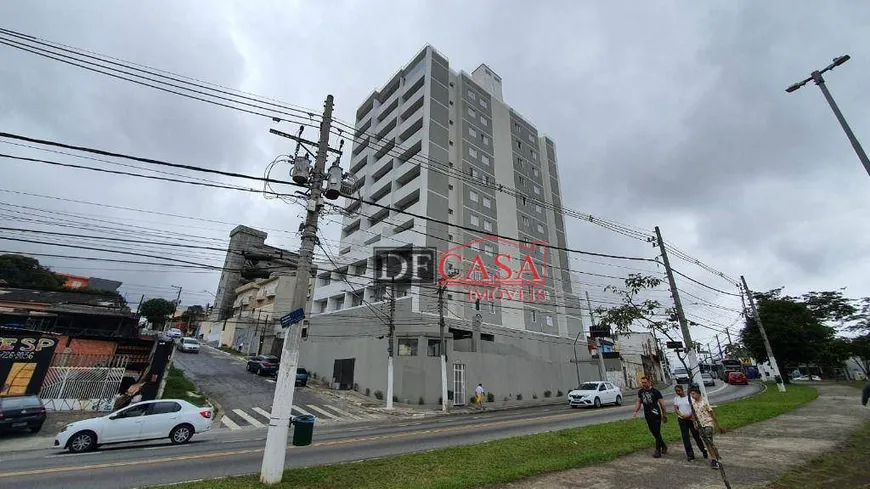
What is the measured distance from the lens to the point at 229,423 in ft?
62.4

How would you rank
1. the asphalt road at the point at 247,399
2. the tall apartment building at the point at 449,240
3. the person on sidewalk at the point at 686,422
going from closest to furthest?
the person on sidewalk at the point at 686,422 < the asphalt road at the point at 247,399 < the tall apartment building at the point at 449,240

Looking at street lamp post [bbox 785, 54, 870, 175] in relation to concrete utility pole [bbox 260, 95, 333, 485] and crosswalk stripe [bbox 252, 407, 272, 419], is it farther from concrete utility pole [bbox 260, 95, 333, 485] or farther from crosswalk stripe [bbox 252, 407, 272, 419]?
crosswalk stripe [bbox 252, 407, 272, 419]

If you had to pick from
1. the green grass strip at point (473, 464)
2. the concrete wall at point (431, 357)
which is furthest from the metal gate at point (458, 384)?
the green grass strip at point (473, 464)

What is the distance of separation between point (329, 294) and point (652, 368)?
4938 centimetres

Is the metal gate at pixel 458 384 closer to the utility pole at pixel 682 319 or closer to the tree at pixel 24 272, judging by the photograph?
the utility pole at pixel 682 319

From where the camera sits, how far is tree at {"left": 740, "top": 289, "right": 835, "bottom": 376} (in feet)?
121

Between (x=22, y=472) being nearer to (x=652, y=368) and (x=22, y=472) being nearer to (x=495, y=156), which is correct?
(x=495, y=156)

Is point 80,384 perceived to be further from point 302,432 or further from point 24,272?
point 24,272

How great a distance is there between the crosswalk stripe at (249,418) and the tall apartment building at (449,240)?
965 centimetres

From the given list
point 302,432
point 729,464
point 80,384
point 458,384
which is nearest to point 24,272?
point 80,384

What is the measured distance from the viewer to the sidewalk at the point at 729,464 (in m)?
6.75

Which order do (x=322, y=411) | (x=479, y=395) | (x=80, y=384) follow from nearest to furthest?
(x=80, y=384)
(x=322, y=411)
(x=479, y=395)

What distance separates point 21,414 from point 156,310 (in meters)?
69.8

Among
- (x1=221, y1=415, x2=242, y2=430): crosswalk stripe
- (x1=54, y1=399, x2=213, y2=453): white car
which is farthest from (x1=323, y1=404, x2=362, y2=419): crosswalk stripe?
(x1=54, y1=399, x2=213, y2=453): white car
